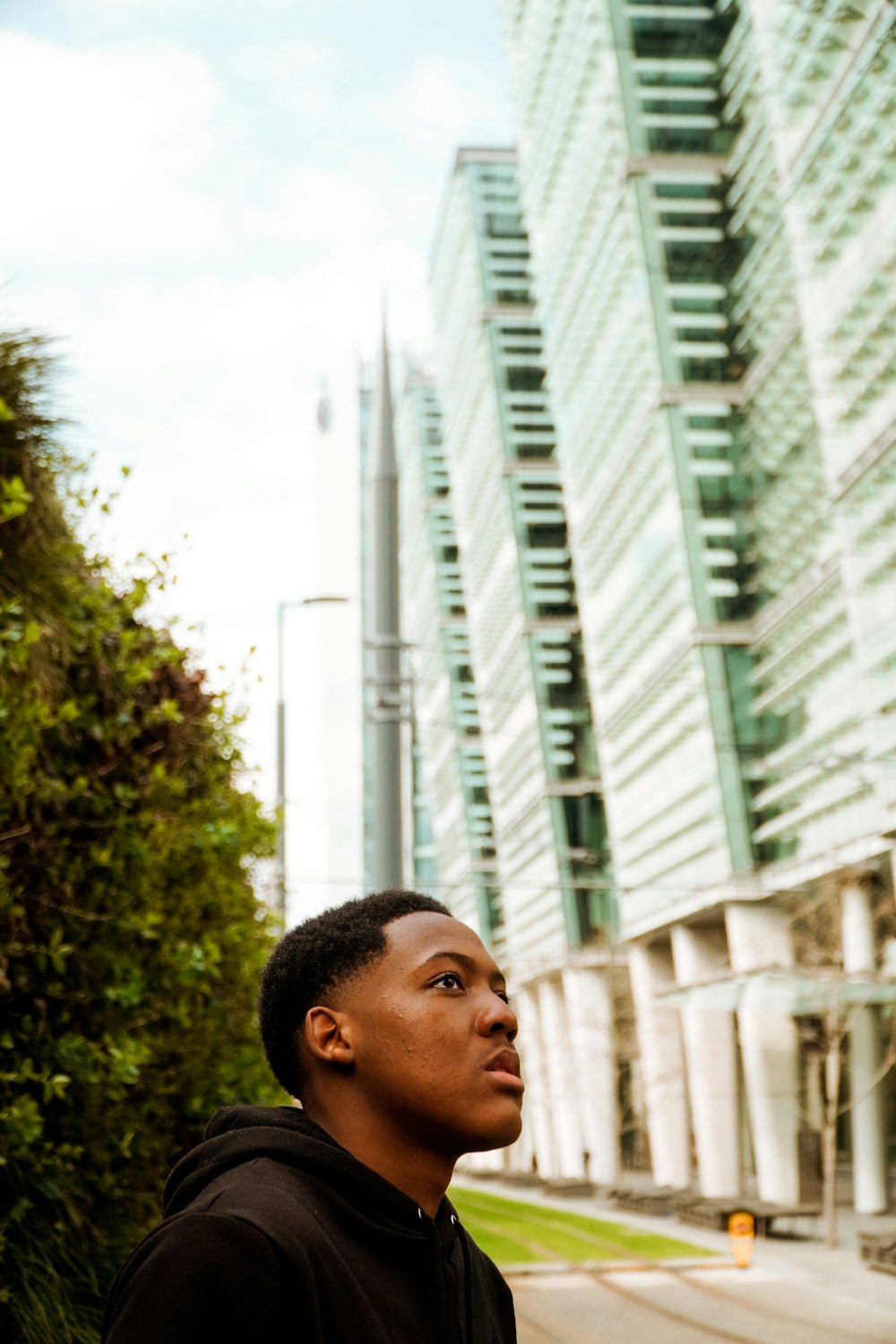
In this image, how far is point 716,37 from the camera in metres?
36.8

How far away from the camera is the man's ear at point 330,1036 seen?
79.0 inches

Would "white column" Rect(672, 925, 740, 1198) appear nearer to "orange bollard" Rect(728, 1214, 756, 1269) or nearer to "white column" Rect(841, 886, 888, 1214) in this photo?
"white column" Rect(841, 886, 888, 1214)

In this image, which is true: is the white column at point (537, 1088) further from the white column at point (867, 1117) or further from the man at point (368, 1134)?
the man at point (368, 1134)

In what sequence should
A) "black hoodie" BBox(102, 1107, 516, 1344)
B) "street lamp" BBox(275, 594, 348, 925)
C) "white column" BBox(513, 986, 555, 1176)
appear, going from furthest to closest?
"white column" BBox(513, 986, 555, 1176) → "street lamp" BBox(275, 594, 348, 925) → "black hoodie" BBox(102, 1107, 516, 1344)

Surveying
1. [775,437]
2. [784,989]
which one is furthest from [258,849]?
[775,437]

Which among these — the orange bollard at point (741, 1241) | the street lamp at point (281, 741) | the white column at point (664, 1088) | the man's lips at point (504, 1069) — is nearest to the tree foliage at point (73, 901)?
the man's lips at point (504, 1069)

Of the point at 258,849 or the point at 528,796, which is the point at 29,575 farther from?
the point at 528,796

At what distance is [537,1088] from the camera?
188ft

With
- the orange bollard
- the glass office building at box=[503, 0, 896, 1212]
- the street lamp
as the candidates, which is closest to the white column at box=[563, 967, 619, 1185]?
the glass office building at box=[503, 0, 896, 1212]

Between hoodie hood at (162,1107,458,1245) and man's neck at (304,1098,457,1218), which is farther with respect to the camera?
man's neck at (304,1098,457,1218)

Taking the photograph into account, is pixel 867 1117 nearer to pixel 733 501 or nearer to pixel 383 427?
pixel 733 501

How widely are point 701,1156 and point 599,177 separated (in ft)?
79.6

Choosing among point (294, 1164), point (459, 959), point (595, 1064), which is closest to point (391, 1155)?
point (294, 1164)

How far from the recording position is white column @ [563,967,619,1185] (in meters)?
48.6
